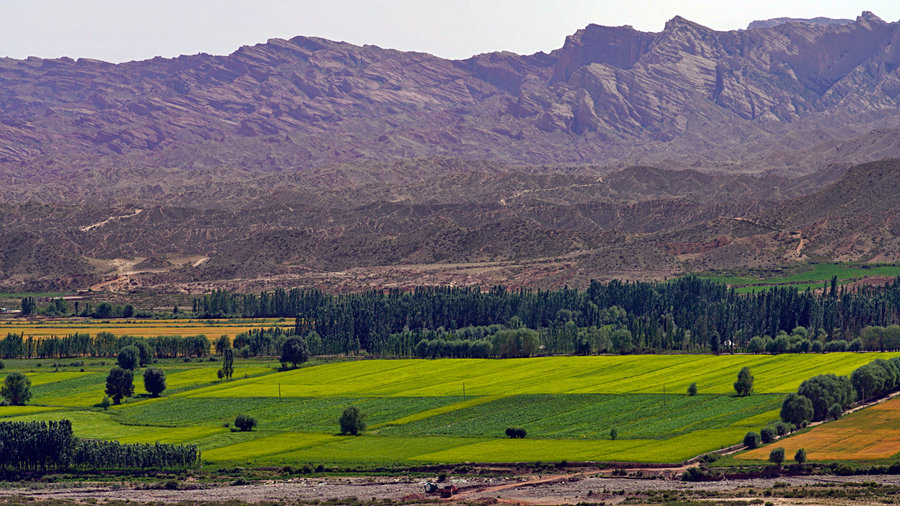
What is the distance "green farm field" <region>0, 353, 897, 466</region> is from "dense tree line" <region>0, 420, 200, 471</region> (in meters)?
5.43

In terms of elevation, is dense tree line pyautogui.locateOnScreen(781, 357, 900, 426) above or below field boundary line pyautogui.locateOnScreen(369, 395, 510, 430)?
above

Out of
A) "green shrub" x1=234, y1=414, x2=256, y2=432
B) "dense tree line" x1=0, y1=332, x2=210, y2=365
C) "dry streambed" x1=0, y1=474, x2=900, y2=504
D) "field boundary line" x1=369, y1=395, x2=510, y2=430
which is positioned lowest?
"dry streambed" x1=0, y1=474, x2=900, y2=504


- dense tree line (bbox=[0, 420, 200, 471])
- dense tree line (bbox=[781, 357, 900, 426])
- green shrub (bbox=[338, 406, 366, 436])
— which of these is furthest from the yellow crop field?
dense tree line (bbox=[0, 420, 200, 471])

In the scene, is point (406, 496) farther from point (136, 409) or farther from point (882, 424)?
point (136, 409)

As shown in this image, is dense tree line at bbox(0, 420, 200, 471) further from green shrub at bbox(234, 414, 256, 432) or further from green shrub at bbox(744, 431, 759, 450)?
green shrub at bbox(744, 431, 759, 450)

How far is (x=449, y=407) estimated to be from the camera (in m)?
135

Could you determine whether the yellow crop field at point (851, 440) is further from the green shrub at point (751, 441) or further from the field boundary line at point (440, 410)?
the field boundary line at point (440, 410)

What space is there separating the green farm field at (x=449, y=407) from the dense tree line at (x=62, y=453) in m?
5.43

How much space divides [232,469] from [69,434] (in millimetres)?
16547

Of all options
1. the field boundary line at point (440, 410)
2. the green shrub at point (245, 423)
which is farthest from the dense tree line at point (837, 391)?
the green shrub at point (245, 423)

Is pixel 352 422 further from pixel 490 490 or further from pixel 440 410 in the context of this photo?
pixel 490 490

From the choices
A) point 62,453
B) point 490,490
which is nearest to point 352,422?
point 62,453

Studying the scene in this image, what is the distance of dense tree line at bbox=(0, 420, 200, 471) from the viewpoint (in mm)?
113312

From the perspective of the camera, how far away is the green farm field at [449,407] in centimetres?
11356
